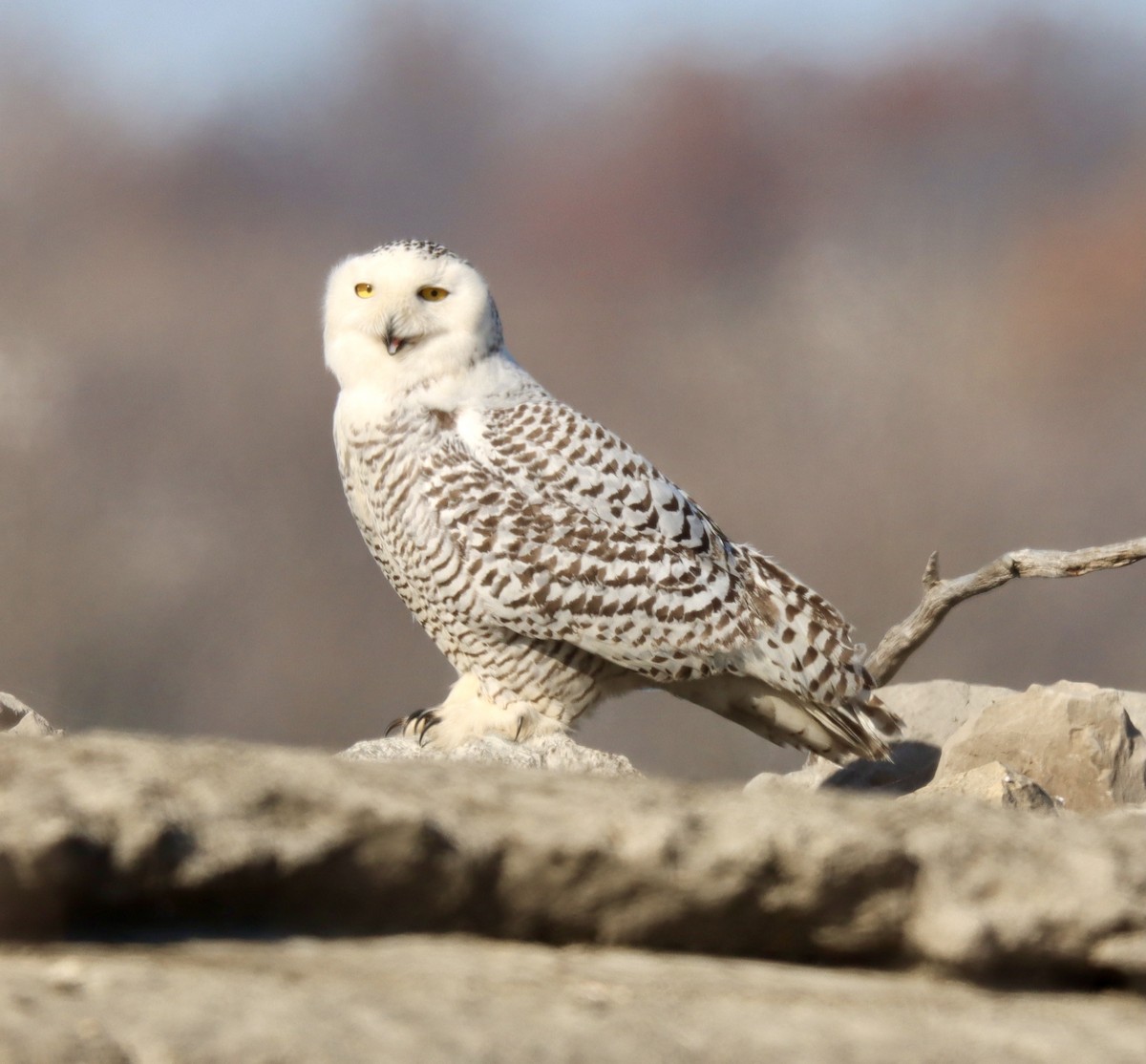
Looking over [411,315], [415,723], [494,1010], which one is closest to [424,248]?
[411,315]

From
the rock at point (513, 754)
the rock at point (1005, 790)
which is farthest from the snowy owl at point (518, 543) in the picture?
the rock at point (1005, 790)

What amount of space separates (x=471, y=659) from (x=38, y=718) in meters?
1.47

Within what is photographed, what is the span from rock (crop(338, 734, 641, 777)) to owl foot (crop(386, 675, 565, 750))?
121 millimetres

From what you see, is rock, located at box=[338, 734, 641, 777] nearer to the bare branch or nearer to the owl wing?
the owl wing

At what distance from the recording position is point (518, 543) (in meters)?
5.16

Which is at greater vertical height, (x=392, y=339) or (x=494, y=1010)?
(x=392, y=339)

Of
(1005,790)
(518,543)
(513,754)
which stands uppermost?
(518,543)

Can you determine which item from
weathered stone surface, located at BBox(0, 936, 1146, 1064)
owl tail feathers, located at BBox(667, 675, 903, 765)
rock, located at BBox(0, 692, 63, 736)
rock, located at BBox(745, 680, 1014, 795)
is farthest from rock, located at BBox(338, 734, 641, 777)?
weathered stone surface, located at BBox(0, 936, 1146, 1064)

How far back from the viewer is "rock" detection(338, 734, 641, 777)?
15.7 ft

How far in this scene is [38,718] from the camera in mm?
5188

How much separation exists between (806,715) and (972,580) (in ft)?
5.33

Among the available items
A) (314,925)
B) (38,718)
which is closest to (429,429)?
(38,718)

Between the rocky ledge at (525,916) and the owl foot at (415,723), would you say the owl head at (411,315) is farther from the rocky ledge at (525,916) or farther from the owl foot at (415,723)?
the rocky ledge at (525,916)

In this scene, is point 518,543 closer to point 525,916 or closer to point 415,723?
point 415,723
